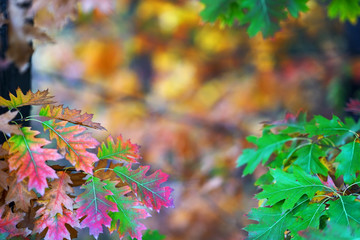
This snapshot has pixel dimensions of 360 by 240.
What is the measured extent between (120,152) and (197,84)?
137 inches

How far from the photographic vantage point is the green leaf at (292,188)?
0.74m

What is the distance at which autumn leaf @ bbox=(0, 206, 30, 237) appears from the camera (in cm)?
68

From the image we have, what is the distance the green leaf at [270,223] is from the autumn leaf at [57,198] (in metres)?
0.36

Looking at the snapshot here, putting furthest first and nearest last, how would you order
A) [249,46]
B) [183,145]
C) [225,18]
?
1. [249,46]
2. [183,145]
3. [225,18]

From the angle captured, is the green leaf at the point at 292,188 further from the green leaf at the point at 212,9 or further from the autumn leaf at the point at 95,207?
the green leaf at the point at 212,9

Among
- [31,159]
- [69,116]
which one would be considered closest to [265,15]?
[69,116]

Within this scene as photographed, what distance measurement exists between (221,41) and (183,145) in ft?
3.81

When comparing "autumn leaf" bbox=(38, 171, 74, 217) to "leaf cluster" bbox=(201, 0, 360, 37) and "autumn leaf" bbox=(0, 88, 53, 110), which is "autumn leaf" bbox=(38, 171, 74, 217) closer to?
"autumn leaf" bbox=(0, 88, 53, 110)

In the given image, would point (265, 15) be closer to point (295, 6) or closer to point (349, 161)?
point (295, 6)

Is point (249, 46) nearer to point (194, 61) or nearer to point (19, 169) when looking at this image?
point (194, 61)

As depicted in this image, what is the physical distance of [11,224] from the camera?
2.25 ft

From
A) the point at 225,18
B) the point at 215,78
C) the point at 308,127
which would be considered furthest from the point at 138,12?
the point at 308,127

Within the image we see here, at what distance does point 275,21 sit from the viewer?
1186 mm

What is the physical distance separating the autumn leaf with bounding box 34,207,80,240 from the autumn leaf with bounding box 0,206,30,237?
0.03 m
